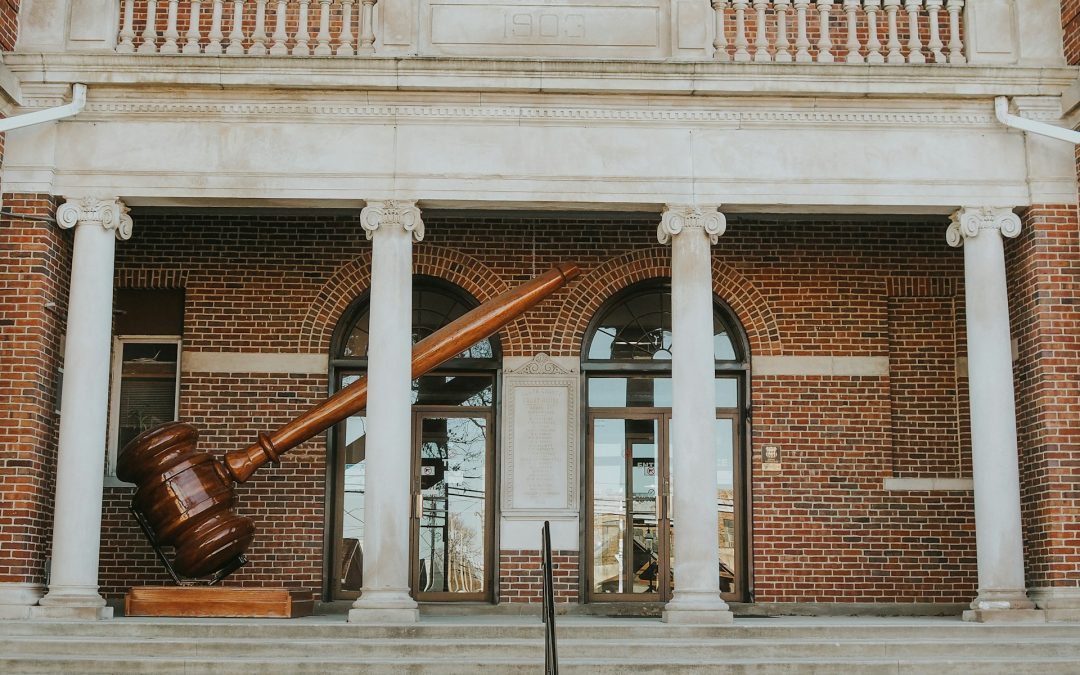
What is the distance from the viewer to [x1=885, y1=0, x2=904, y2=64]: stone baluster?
1231 cm

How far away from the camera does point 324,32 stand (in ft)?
40.2

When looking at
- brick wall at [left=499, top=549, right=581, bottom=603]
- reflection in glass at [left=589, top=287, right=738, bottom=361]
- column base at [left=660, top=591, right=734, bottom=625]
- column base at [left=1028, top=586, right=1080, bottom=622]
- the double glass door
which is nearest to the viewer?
column base at [left=660, top=591, right=734, bottom=625]

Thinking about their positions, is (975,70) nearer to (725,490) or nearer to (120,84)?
(725,490)

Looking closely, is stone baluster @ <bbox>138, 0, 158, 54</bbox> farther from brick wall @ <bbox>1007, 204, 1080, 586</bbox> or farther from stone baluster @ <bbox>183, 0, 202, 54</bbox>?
brick wall @ <bbox>1007, 204, 1080, 586</bbox>

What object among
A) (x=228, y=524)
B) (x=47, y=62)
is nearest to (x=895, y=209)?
(x=228, y=524)

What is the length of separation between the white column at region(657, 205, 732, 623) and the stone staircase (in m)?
0.46

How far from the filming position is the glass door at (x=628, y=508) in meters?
14.2

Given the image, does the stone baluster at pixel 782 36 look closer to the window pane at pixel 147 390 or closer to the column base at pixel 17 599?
the window pane at pixel 147 390

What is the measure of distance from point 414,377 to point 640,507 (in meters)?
3.29

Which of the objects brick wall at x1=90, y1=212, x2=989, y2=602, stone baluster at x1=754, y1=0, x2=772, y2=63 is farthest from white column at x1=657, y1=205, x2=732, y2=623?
brick wall at x1=90, y1=212, x2=989, y2=602

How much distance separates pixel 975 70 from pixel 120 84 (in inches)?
311

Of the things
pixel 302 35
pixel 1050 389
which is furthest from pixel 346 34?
pixel 1050 389

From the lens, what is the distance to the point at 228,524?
481 inches

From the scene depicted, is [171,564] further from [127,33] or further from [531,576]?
[127,33]
